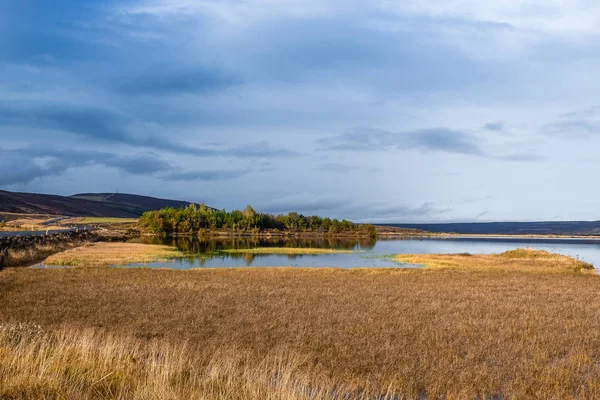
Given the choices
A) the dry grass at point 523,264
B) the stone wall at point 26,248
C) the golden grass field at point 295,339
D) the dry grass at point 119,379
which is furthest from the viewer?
the dry grass at point 523,264

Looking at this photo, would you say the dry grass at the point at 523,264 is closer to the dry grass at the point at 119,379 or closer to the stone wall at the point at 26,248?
the dry grass at the point at 119,379

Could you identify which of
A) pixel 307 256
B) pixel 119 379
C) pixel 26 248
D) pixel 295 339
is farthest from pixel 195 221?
pixel 119 379

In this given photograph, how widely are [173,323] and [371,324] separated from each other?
7001 mm

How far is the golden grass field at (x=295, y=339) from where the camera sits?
884 cm

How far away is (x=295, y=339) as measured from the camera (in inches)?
570

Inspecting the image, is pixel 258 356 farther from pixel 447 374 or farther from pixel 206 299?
pixel 206 299

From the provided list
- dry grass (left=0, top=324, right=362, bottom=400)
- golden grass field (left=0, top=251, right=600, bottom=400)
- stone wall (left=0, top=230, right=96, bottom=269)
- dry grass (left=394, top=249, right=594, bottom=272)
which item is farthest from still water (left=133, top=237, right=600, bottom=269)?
dry grass (left=0, top=324, right=362, bottom=400)

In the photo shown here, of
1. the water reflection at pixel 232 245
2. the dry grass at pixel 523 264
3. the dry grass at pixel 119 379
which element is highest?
the dry grass at pixel 119 379

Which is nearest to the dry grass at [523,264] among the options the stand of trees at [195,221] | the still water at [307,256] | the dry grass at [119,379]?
the still water at [307,256]

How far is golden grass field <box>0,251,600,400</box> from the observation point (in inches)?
348

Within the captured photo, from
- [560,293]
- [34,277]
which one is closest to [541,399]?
[560,293]

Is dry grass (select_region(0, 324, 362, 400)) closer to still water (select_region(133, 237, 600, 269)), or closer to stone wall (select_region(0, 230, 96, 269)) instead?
stone wall (select_region(0, 230, 96, 269))

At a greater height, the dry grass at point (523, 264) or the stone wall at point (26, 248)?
the stone wall at point (26, 248)

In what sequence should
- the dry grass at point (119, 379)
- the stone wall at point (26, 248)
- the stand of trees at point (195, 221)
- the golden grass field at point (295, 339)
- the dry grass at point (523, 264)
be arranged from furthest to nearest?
the stand of trees at point (195, 221), the dry grass at point (523, 264), the stone wall at point (26, 248), the golden grass field at point (295, 339), the dry grass at point (119, 379)
